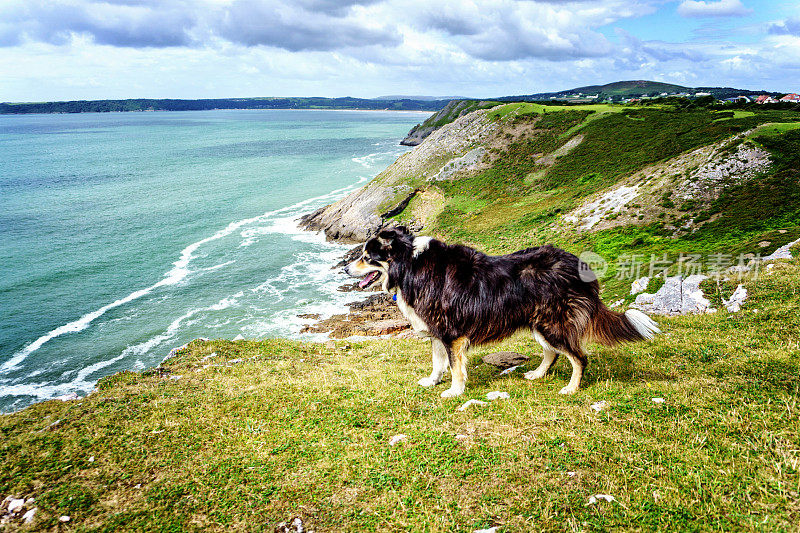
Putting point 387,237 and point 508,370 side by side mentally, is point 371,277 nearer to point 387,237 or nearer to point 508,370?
point 387,237

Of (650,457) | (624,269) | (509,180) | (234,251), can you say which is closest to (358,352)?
(650,457)

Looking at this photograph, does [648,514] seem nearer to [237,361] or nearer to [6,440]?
[6,440]

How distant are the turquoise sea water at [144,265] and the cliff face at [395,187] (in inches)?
155

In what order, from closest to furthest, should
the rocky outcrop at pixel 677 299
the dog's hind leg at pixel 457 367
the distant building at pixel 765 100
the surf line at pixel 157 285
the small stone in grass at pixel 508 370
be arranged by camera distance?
the dog's hind leg at pixel 457 367 → the small stone in grass at pixel 508 370 → the rocky outcrop at pixel 677 299 → the surf line at pixel 157 285 → the distant building at pixel 765 100

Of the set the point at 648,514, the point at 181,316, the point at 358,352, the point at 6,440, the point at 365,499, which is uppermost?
the point at 648,514

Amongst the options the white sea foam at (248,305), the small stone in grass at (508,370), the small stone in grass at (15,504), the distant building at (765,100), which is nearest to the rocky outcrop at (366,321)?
the white sea foam at (248,305)

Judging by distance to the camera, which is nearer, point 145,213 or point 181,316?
point 181,316

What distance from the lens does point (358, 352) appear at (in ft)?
52.3

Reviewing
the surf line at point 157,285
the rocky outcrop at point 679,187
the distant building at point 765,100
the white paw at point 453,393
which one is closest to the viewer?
the white paw at point 453,393

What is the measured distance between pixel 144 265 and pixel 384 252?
46146mm

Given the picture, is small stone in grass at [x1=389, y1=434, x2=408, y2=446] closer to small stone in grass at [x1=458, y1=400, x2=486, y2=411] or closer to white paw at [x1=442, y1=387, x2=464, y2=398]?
small stone in grass at [x1=458, y1=400, x2=486, y2=411]

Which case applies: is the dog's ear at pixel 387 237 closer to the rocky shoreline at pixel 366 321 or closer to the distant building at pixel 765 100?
the rocky shoreline at pixel 366 321

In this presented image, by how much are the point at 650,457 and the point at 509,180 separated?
53962 millimetres

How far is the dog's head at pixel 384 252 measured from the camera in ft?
30.3
